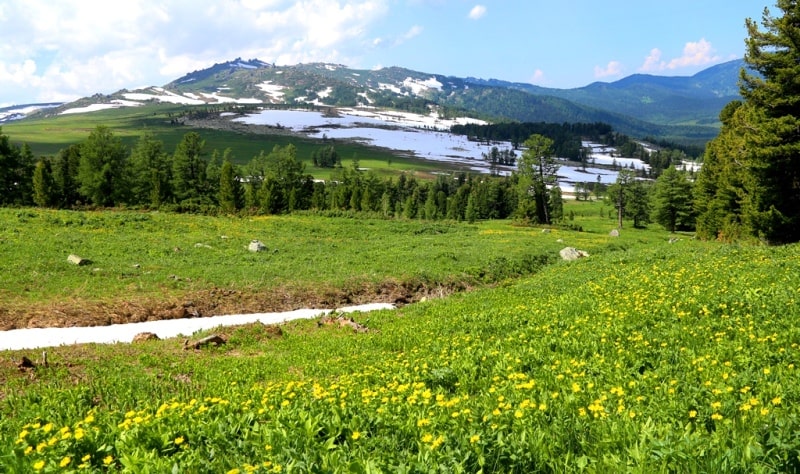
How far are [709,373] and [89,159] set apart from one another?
84.7 meters

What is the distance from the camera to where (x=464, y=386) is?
8.16 meters

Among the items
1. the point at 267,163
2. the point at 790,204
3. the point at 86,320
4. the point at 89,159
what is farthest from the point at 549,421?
the point at 267,163

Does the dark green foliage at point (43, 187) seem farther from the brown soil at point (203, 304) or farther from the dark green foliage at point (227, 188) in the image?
the brown soil at point (203, 304)

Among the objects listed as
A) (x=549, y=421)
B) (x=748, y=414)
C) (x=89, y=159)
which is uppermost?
(x=89, y=159)

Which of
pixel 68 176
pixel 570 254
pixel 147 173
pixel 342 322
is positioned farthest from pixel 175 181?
pixel 342 322

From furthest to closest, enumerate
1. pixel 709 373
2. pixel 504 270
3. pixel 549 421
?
pixel 504 270 → pixel 709 373 → pixel 549 421

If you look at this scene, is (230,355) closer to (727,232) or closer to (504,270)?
(504,270)

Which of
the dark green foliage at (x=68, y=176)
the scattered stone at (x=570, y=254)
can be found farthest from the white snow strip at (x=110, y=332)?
the dark green foliage at (x=68, y=176)

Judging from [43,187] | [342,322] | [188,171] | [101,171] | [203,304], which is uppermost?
[188,171]

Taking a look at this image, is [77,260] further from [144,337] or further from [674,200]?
[674,200]

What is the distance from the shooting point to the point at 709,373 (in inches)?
277

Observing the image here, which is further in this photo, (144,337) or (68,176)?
(68,176)

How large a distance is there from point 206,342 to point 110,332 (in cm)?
596

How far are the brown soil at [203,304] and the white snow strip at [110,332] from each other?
79 centimetres
